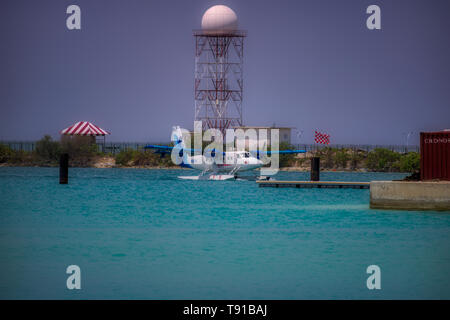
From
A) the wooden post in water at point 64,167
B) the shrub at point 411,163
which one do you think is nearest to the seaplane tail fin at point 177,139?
the wooden post in water at point 64,167

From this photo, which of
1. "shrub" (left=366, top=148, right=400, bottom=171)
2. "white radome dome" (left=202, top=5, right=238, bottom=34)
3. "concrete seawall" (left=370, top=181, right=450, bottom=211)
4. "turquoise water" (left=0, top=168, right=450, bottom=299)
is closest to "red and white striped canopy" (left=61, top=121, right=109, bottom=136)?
"white radome dome" (left=202, top=5, right=238, bottom=34)

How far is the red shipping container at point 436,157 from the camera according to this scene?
24719mm

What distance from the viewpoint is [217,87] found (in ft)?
233

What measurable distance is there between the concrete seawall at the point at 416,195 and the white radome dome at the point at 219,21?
155 ft

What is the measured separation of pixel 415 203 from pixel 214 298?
15.1 m

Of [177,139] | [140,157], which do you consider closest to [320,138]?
[177,139]

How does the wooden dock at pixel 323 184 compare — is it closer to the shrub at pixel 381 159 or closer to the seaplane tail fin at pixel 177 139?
the seaplane tail fin at pixel 177 139

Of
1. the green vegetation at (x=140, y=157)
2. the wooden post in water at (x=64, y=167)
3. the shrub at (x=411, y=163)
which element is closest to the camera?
the wooden post in water at (x=64, y=167)

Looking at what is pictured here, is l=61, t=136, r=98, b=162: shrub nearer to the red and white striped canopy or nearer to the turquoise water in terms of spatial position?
the red and white striped canopy

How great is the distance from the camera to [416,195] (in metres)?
24.5

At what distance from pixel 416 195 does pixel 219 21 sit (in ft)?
161

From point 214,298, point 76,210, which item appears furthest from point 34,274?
point 76,210
